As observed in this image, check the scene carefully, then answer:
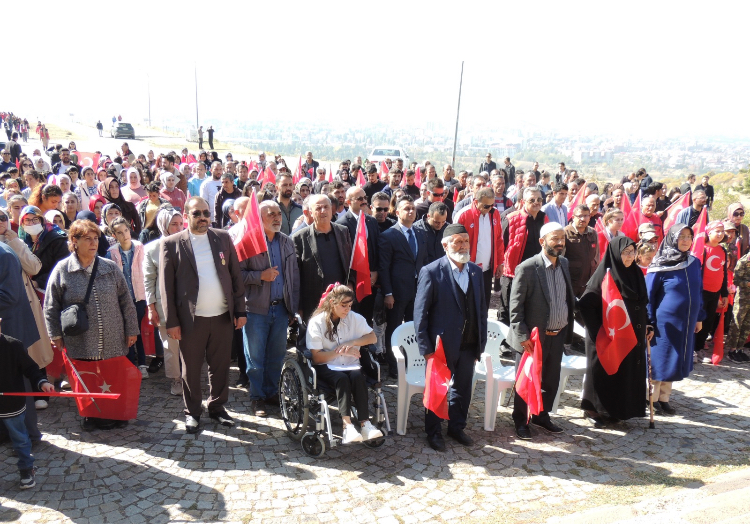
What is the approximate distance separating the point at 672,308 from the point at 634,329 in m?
0.62

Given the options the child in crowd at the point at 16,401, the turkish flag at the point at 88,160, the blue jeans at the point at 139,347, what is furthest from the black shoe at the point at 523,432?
the turkish flag at the point at 88,160

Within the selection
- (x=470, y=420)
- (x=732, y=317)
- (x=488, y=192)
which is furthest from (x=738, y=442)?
(x=488, y=192)

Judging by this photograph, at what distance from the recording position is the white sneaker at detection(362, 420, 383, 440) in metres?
4.70

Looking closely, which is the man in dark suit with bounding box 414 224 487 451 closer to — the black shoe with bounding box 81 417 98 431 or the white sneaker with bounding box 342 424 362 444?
the white sneaker with bounding box 342 424 362 444

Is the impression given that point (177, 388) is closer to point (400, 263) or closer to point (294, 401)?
point (294, 401)

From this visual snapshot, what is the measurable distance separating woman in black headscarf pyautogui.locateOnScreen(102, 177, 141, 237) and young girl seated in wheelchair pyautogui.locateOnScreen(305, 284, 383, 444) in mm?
4559

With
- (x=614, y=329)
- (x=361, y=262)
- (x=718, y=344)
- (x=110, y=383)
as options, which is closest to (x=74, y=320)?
(x=110, y=383)

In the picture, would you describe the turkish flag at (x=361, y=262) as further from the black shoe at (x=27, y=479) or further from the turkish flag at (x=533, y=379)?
the black shoe at (x=27, y=479)

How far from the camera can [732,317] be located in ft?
25.9

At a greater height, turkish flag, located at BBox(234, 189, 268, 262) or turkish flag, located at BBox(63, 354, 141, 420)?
turkish flag, located at BBox(234, 189, 268, 262)

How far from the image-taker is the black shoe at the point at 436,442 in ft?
16.4

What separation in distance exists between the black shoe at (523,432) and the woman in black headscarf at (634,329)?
826mm

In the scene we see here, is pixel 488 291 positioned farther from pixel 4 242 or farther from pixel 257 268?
pixel 4 242

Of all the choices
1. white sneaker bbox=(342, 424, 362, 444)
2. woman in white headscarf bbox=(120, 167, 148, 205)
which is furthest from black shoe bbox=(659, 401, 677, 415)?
woman in white headscarf bbox=(120, 167, 148, 205)
